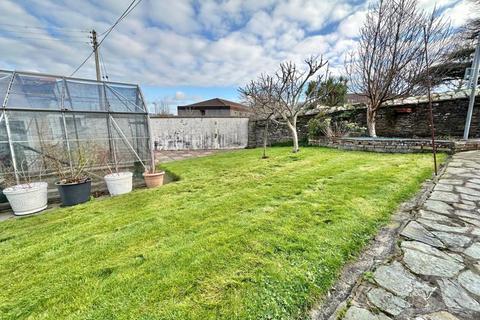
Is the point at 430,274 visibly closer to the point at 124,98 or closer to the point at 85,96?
the point at 124,98

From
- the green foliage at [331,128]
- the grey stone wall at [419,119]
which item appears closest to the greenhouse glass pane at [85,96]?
the green foliage at [331,128]

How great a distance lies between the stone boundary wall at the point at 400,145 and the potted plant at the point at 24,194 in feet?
31.5

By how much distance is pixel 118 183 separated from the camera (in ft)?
17.4

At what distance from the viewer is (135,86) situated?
6.73 metres

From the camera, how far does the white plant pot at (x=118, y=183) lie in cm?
524

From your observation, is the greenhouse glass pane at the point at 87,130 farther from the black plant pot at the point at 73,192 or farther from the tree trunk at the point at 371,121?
the tree trunk at the point at 371,121

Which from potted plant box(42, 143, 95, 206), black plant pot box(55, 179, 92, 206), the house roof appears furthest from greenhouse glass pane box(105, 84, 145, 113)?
the house roof

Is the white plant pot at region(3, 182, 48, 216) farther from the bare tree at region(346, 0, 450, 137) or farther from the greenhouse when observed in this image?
the bare tree at region(346, 0, 450, 137)

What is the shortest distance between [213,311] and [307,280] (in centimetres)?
77

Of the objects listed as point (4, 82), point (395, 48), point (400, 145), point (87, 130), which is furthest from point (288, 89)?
point (4, 82)

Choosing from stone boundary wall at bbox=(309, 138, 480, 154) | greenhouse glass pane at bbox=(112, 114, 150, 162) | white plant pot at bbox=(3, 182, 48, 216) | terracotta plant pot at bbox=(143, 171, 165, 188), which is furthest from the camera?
greenhouse glass pane at bbox=(112, 114, 150, 162)

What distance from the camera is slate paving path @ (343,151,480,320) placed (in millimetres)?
1391

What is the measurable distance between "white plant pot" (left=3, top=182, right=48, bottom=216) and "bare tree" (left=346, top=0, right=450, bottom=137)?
35.8 feet

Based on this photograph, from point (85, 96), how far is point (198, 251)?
6.23 m
